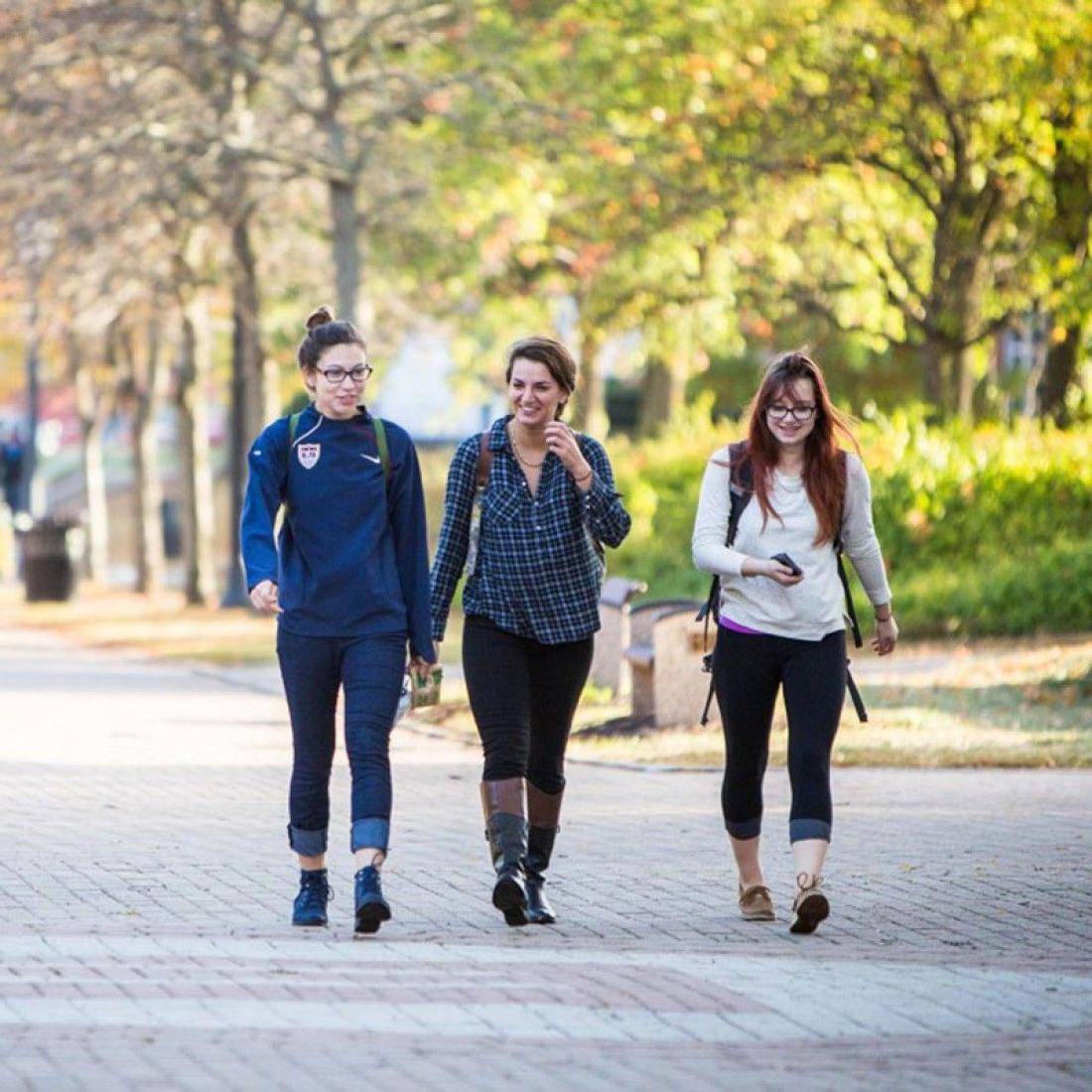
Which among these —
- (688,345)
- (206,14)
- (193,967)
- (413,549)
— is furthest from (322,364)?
(688,345)

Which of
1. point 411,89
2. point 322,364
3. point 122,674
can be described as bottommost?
point 122,674

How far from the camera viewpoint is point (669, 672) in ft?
49.8

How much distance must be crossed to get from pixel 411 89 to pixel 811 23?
405 centimetres

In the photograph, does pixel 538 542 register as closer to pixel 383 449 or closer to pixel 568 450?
pixel 568 450

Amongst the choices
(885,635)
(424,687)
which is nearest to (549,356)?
(424,687)

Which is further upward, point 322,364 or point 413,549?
point 322,364

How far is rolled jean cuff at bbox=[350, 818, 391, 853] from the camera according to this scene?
7965 mm

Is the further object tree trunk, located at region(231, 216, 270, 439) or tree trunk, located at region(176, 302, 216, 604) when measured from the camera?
tree trunk, located at region(176, 302, 216, 604)

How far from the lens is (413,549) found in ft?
26.3

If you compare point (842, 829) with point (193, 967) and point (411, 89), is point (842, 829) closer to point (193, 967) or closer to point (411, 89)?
point (193, 967)

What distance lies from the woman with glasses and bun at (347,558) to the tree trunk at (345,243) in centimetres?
1689

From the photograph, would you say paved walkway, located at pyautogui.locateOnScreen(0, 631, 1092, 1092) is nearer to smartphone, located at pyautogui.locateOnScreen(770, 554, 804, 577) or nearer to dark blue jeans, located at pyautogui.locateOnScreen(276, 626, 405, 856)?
dark blue jeans, located at pyautogui.locateOnScreen(276, 626, 405, 856)

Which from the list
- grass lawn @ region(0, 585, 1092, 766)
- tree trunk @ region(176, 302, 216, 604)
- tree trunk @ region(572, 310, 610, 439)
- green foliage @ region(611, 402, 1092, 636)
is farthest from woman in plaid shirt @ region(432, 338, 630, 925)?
tree trunk @ region(572, 310, 610, 439)

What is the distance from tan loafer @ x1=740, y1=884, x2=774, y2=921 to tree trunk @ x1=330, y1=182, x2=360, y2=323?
661 inches
